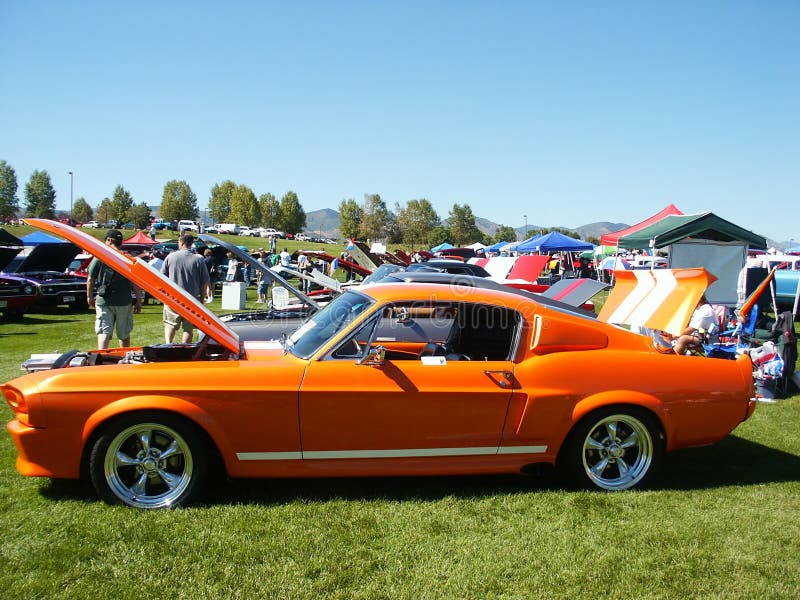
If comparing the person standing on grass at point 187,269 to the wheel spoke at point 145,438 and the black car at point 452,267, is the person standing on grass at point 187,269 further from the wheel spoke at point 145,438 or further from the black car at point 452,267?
the black car at point 452,267

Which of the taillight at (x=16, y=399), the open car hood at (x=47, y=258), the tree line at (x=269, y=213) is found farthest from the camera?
the tree line at (x=269, y=213)

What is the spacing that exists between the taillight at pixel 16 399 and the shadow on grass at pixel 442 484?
66 centimetres

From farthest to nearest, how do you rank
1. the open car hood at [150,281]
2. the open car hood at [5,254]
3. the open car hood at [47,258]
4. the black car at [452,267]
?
the open car hood at [47,258] → the black car at [452,267] → the open car hood at [5,254] → the open car hood at [150,281]

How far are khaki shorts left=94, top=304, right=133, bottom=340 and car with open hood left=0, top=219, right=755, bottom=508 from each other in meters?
2.70

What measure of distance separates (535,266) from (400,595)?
486 inches

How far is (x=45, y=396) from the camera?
332cm

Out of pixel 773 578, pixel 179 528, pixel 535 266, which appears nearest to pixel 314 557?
pixel 179 528

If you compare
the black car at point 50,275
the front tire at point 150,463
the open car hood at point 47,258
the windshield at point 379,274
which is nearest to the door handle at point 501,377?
the front tire at point 150,463

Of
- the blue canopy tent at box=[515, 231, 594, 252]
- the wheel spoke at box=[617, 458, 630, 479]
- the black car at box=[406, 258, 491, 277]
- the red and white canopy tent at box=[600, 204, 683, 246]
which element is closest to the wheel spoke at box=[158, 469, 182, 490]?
the wheel spoke at box=[617, 458, 630, 479]

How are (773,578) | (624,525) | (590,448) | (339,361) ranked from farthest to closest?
(590,448)
(339,361)
(624,525)
(773,578)

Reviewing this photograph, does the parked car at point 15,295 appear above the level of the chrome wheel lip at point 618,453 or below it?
above

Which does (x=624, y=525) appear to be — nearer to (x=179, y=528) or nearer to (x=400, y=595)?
(x=400, y=595)

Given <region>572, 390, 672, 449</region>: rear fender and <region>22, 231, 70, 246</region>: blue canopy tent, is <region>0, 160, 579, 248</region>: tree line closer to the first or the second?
<region>22, 231, 70, 246</region>: blue canopy tent

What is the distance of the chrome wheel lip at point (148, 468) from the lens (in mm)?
3441
